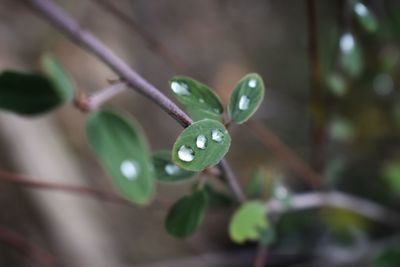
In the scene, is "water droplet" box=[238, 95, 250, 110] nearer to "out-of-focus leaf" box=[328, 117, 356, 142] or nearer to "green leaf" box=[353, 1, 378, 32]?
"green leaf" box=[353, 1, 378, 32]

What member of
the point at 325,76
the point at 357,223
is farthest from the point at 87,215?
the point at 325,76

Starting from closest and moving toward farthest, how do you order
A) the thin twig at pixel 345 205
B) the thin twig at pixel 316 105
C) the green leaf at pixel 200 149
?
the green leaf at pixel 200 149
the thin twig at pixel 316 105
the thin twig at pixel 345 205

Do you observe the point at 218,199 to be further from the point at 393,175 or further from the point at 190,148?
the point at 393,175

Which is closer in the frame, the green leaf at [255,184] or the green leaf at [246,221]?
the green leaf at [246,221]

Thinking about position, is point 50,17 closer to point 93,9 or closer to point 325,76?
point 325,76

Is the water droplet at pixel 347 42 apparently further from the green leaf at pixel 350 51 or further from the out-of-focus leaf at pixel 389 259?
the out-of-focus leaf at pixel 389 259

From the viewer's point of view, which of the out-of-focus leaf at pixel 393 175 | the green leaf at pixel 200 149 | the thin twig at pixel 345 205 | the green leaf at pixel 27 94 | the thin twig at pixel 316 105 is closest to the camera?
the green leaf at pixel 200 149

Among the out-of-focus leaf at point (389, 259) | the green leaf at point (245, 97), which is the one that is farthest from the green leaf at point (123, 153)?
the out-of-focus leaf at point (389, 259)

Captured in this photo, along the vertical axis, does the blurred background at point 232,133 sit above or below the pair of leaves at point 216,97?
above
